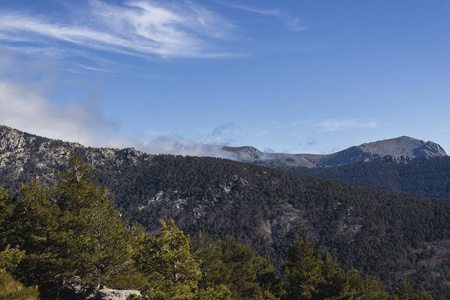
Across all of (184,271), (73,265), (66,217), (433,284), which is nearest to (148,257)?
(184,271)

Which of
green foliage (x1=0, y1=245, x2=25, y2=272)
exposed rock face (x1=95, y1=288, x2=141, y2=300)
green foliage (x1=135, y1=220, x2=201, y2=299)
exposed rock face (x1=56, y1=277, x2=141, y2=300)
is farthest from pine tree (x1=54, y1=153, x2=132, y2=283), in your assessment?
green foliage (x1=0, y1=245, x2=25, y2=272)

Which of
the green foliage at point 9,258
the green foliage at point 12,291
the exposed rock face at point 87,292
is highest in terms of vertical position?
the green foliage at point 9,258

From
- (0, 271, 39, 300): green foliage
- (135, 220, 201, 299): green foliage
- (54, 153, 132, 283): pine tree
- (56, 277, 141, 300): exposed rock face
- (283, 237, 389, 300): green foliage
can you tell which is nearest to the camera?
(135, 220, 201, 299): green foliage

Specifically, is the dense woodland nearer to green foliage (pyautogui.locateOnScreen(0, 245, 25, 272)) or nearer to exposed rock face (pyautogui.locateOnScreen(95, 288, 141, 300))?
green foliage (pyautogui.locateOnScreen(0, 245, 25, 272))

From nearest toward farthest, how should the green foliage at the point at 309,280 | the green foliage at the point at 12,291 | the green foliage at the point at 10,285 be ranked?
the green foliage at the point at 12,291, the green foliage at the point at 10,285, the green foliage at the point at 309,280

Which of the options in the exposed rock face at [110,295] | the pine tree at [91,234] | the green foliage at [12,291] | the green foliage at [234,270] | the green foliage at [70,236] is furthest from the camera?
the green foliage at [234,270]

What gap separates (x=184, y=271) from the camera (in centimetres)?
2186

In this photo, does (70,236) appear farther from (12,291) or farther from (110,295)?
(110,295)

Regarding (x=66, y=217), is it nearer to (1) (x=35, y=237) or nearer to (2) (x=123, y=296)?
(1) (x=35, y=237)

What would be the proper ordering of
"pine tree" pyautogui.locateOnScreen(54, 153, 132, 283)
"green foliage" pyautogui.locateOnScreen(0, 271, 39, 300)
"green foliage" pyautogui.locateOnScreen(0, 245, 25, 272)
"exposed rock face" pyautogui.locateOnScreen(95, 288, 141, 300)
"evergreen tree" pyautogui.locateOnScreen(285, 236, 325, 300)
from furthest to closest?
"evergreen tree" pyautogui.locateOnScreen(285, 236, 325, 300), "pine tree" pyautogui.locateOnScreen(54, 153, 132, 283), "green foliage" pyautogui.locateOnScreen(0, 245, 25, 272), "exposed rock face" pyautogui.locateOnScreen(95, 288, 141, 300), "green foliage" pyautogui.locateOnScreen(0, 271, 39, 300)

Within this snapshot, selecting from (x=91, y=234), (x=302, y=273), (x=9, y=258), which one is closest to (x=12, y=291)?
(x=9, y=258)

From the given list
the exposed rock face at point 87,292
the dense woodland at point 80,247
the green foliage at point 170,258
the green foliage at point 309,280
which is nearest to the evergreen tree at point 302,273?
the green foliage at point 309,280

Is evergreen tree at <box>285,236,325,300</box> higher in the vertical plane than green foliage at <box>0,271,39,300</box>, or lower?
lower

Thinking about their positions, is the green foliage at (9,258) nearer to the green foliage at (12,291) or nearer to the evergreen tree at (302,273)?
the green foliage at (12,291)
